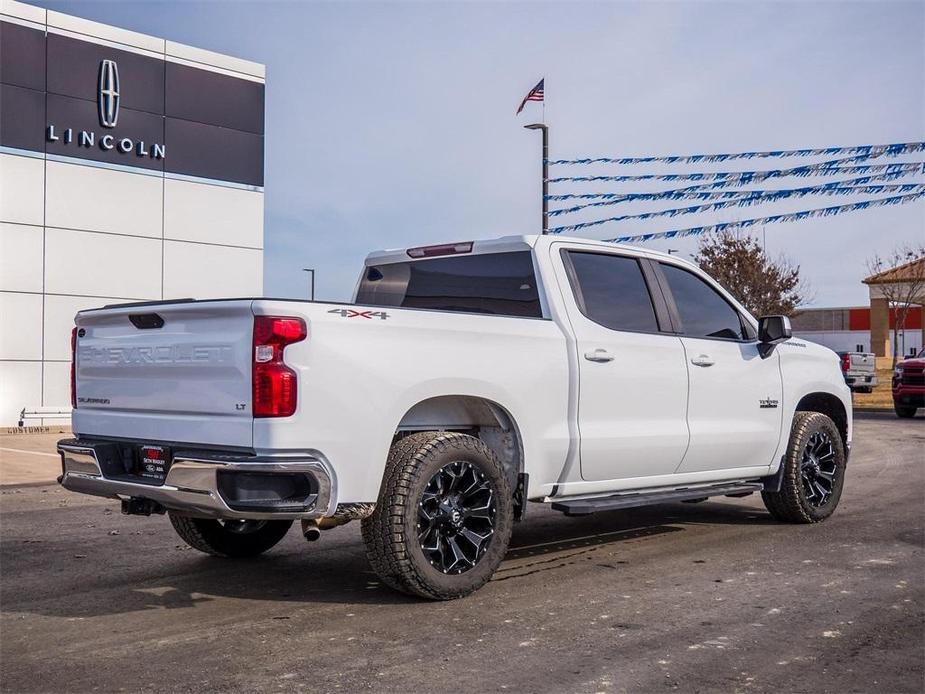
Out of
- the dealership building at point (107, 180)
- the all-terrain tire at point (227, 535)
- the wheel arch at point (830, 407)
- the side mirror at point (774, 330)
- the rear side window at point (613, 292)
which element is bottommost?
the all-terrain tire at point (227, 535)

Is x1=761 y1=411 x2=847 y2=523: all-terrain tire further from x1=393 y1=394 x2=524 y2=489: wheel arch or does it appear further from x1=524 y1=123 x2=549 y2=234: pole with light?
x1=524 y1=123 x2=549 y2=234: pole with light

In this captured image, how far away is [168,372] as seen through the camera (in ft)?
17.6

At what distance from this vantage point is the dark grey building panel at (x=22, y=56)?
18375 mm

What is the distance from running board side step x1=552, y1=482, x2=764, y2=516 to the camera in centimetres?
623

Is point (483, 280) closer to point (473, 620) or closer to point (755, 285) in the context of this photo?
point (473, 620)

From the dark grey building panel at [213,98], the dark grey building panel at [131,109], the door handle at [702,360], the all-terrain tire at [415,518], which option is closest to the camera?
the all-terrain tire at [415,518]

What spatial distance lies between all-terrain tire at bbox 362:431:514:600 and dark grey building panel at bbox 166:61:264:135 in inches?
666

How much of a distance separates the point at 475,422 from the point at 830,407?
3841mm

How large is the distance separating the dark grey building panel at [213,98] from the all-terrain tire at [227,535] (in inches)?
613

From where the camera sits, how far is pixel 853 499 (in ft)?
31.5

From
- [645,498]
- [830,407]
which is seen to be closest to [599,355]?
[645,498]

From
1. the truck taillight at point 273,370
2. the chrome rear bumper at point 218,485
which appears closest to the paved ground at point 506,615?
the chrome rear bumper at point 218,485

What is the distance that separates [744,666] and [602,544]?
2867mm

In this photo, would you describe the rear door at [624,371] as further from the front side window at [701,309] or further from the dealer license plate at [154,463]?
the dealer license plate at [154,463]
